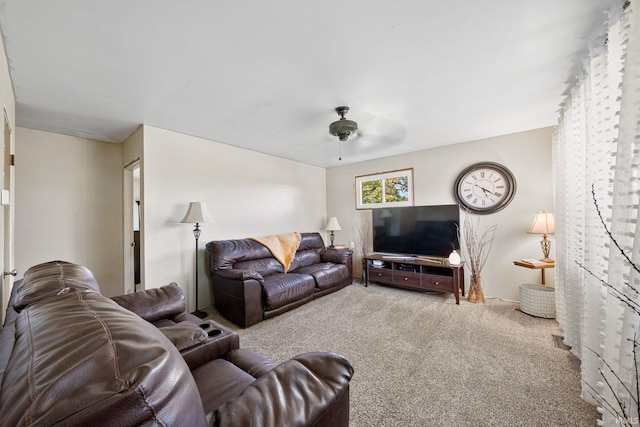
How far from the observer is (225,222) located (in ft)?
12.2

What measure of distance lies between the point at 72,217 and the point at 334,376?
3.99m

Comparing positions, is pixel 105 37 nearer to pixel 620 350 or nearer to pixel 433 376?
pixel 433 376

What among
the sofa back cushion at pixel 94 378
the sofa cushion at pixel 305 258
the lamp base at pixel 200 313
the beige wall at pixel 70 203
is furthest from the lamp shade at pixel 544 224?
the beige wall at pixel 70 203

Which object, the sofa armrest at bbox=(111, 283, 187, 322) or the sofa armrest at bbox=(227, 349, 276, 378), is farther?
the sofa armrest at bbox=(111, 283, 187, 322)

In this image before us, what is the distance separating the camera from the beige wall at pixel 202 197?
2980mm

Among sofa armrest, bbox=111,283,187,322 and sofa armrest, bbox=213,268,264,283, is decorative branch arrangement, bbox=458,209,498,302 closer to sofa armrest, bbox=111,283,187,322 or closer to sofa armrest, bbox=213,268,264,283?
sofa armrest, bbox=213,268,264,283

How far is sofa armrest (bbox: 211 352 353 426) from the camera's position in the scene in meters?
0.76

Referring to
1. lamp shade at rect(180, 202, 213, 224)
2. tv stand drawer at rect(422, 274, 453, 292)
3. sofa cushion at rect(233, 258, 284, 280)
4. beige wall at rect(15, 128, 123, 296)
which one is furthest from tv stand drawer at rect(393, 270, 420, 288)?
beige wall at rect(15, 128, 123, 296)

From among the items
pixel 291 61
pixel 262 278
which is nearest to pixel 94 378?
pixel 291 61

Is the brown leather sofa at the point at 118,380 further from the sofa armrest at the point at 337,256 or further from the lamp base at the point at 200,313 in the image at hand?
the sofa armrest at the point at 337,256

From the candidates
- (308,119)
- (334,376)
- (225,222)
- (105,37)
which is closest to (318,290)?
(225,222)

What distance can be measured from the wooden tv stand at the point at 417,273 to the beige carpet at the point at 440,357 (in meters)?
0.25

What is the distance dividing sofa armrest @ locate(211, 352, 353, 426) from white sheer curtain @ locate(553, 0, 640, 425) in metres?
1.17

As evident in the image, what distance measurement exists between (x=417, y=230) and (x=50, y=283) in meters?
4.03
